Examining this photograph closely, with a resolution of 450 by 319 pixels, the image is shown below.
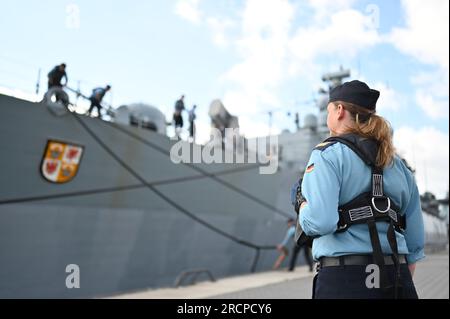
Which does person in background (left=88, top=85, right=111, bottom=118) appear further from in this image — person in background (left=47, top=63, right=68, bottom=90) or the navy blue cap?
the navy blue cap

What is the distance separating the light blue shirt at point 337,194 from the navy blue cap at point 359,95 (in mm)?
197

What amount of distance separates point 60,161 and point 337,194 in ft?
20.6

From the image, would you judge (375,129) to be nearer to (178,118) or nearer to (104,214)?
(104,214)

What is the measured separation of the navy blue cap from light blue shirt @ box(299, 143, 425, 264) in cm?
20

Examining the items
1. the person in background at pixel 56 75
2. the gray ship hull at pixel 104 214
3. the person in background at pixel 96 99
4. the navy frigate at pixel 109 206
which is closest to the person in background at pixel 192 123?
the navy frigate at pixel 109 206

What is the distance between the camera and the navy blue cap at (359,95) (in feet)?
4.66

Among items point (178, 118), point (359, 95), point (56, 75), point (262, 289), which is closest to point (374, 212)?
point (359, 95)

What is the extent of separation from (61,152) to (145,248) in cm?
264

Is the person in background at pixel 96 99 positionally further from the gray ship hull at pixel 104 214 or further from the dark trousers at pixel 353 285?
the dark trousers at pixel 353 285

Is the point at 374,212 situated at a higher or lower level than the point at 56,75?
lower

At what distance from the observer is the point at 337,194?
4.17ft
